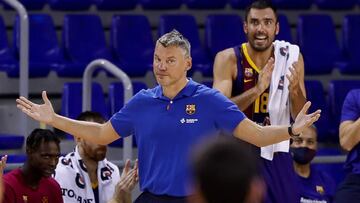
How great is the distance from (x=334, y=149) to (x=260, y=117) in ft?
10.6

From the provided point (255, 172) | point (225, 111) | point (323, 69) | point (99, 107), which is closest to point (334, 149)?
point (323, 69)

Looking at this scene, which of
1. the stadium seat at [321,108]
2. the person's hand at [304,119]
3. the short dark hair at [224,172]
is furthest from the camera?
the stadium seat at [321,108]

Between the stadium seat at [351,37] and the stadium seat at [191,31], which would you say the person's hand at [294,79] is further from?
the stadium seat at [351,37]

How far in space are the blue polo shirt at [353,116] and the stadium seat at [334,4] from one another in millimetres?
4520

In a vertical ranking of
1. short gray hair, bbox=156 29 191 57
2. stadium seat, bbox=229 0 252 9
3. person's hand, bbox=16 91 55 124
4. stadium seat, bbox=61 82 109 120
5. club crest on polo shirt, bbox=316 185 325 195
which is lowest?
club crest on polo shirt, bbox=316 185 325 195

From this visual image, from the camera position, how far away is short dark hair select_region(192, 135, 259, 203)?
2.65 metres

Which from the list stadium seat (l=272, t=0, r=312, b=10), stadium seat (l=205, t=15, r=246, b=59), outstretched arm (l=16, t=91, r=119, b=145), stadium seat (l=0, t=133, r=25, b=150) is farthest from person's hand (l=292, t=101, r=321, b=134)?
stadium seat (l=272, t=0, r=312, b=10)

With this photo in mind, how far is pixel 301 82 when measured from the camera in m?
6.51

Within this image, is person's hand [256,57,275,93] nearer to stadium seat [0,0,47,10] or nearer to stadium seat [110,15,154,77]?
stadium seat [110,15,154,77]

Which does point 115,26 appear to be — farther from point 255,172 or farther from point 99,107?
point 255,172

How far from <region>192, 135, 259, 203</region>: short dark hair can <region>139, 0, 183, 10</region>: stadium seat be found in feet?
26.1

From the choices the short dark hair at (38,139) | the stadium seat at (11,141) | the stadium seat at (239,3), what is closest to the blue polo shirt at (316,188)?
the stadium seat at (11,141)

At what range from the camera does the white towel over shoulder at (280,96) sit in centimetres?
640

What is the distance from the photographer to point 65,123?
5.33m
